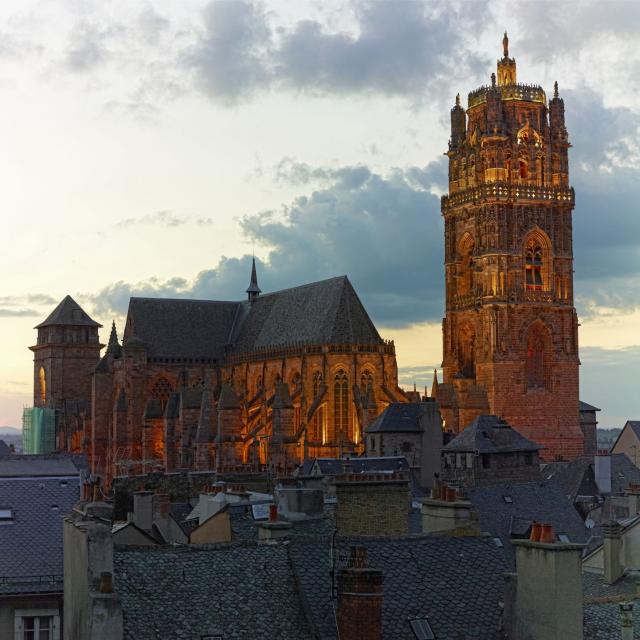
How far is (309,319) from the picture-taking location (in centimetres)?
11031

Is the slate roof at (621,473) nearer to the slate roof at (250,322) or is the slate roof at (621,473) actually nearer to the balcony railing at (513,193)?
the slate roof at (250,322)

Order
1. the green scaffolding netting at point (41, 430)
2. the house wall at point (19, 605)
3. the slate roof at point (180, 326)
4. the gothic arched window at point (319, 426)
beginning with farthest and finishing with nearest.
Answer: the green scaffolding netting at point (41, 430)
the slate roof at point (180, 326)
the gothic arched window at point (319, 426)
the house wall at point (19, 605)

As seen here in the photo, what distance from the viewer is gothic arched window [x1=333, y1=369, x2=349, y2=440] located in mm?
101000

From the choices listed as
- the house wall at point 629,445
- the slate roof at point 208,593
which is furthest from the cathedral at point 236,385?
the slate roof at point 208,593

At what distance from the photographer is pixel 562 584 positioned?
19.3 metres

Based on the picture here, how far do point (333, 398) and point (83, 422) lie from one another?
37.8 meters

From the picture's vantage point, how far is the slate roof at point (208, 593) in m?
19.4

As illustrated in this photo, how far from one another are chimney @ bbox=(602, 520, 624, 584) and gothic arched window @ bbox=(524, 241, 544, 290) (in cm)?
8136

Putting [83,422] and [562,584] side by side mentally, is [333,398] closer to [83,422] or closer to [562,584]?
[83,422]

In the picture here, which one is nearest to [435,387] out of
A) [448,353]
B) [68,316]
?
[448,353]

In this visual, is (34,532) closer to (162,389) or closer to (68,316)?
(162,389)

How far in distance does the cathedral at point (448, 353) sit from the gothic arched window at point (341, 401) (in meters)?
0.14

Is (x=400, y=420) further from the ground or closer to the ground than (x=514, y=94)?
closer to the ground

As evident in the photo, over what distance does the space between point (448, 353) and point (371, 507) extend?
85684mm
